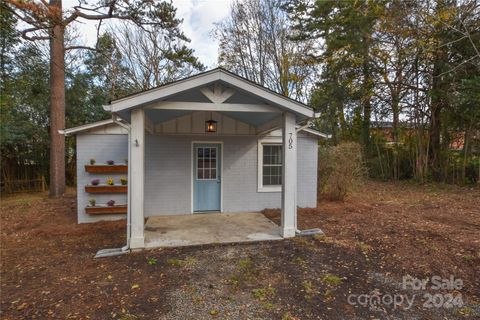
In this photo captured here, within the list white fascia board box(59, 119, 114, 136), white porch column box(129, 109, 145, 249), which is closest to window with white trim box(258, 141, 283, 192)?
white porch column box(129, 109, 145, 249)

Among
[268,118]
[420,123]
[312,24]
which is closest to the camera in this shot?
[268,118]

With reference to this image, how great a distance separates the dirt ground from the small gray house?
2.67 feet

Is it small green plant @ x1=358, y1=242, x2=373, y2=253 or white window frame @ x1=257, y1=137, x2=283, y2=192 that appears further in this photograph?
white window frame @ x1=257, y1=137, x2=283, y2=192

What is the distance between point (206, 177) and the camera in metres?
6.50

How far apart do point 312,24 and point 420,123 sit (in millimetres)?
6640

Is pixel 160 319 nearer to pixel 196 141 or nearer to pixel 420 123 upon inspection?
pixel 196 141

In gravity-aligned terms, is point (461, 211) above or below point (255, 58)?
below

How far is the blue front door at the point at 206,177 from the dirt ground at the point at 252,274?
1.88 m

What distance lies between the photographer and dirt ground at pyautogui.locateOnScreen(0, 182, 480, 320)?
2.61 m

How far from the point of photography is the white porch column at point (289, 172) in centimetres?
462

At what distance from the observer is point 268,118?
5.52m

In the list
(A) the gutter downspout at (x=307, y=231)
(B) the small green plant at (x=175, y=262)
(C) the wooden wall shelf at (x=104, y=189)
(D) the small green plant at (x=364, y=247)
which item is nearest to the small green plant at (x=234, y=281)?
(B) the small green plant at (x=175, y=262)

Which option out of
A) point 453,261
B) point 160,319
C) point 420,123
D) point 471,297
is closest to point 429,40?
point 420,123

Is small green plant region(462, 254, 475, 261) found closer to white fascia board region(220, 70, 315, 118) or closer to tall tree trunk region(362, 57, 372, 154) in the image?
white fascia board region(220, 70, 315, 118)
